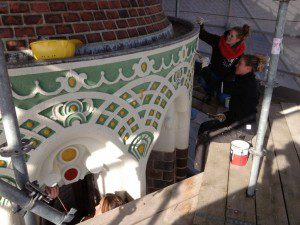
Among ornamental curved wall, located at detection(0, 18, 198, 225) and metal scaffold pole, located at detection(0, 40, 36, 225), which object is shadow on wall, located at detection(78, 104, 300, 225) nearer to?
ornamental curved wall, located at detection(0, 18, 198, 225)

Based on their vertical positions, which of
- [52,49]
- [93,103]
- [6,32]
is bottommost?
[93,103]

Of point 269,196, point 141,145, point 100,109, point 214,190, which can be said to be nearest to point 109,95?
point 100,109

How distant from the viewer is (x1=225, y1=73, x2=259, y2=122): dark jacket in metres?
3.86

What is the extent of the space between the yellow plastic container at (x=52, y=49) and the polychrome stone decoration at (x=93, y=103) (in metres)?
0.11

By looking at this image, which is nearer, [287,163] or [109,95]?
[109,95]

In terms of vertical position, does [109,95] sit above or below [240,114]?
above

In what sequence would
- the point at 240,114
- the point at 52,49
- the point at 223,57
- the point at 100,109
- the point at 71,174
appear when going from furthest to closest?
1. the point at 223,57
2. the point at 240,114
3. the point at 71,174
4. the point at 100,109
5. the point at 52,49

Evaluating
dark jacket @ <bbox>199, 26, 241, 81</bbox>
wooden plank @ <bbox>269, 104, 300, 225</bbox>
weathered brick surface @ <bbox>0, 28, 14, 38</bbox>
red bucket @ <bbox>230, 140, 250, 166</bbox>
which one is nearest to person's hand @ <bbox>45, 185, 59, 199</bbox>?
weathered brick surface @ <bbox>0, 28, 14, 38</bbox>

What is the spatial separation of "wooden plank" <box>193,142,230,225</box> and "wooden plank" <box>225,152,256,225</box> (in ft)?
0.16

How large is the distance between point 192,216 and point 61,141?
4.43 ft

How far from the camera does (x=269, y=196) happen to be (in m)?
2.92

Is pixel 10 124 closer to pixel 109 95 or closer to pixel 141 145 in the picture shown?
pixel 109 95

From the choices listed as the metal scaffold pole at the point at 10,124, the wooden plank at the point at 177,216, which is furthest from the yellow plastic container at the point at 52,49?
the wooden plank at the point at 177,216

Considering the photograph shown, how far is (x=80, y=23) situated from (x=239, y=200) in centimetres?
215
